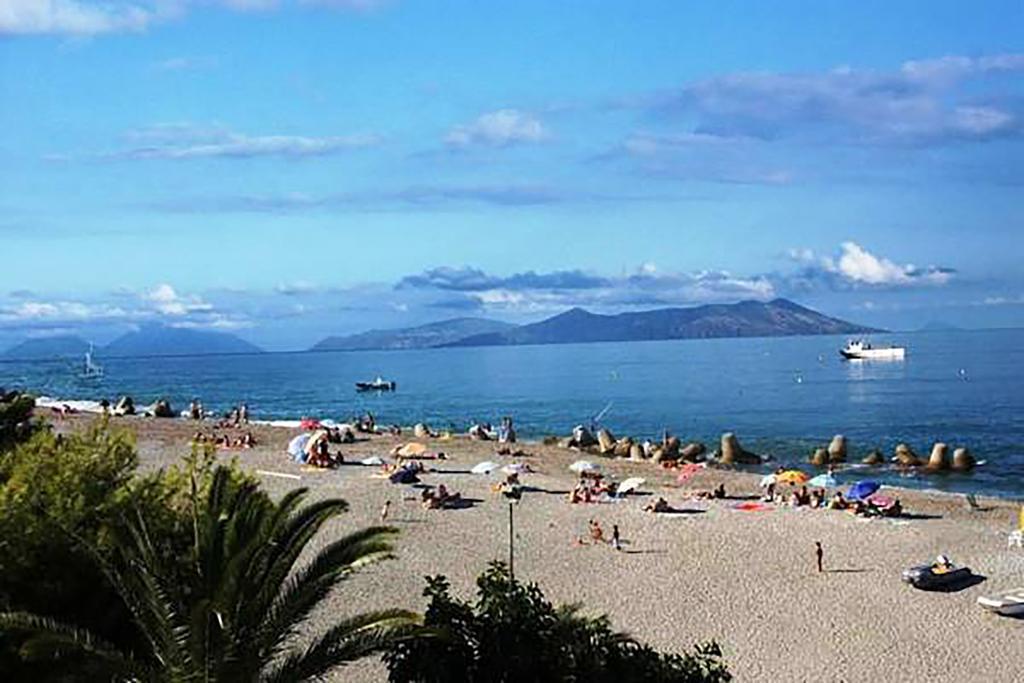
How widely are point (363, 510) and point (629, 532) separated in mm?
9565

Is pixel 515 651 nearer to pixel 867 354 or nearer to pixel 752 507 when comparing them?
pixel 752 507

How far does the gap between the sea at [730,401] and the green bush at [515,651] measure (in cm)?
3795

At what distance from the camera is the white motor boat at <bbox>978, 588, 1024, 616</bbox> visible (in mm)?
25094

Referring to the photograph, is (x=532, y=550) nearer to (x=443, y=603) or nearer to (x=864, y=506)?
(x=864, y=506)

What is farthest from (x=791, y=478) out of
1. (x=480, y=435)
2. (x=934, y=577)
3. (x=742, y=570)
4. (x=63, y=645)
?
(x=63, y=645)

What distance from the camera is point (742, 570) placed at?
29906mm

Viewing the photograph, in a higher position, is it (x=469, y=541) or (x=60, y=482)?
(x=60, y=482)

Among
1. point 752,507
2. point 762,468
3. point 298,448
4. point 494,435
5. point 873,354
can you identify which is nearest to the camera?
point 752,507

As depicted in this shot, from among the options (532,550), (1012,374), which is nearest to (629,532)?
(532,550)

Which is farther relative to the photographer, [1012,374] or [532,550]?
[1012,374]

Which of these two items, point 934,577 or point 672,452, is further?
point 672,452

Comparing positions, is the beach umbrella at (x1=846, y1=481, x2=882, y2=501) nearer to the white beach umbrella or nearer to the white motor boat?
the white beach umbrella

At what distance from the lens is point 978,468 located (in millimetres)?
52781

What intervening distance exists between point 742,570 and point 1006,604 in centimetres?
693
